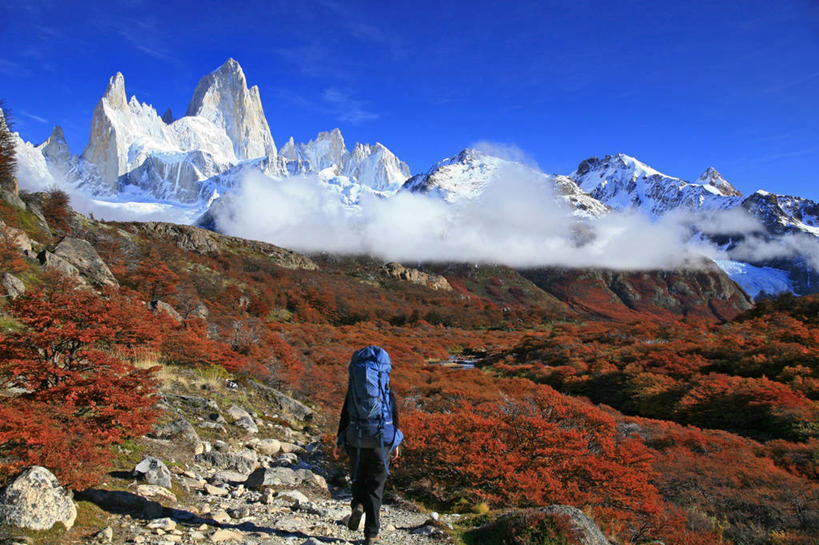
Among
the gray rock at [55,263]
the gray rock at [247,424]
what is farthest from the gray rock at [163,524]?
the gray rock at [55,263]

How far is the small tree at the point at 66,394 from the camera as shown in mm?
4582

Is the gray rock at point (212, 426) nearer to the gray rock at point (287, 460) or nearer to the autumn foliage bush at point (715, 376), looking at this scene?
the gray rock at point (287, 460)

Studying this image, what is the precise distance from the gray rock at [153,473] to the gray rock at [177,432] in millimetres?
1702

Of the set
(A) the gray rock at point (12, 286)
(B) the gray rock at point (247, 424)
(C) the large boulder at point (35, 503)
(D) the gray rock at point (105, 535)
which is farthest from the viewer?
(A) the gray rock at point (12, 286)

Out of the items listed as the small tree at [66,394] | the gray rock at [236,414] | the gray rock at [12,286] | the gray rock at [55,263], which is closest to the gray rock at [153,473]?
the small tree at [66,394]

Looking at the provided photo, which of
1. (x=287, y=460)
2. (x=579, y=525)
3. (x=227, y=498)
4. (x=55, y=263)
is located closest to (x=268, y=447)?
(x=287, y=460)

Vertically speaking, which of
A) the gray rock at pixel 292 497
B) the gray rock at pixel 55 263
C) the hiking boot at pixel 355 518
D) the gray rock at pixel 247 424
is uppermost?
the gray rock at pixel 55 263

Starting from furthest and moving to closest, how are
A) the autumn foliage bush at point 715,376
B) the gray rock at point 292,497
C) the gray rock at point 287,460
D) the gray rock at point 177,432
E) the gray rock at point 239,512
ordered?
the autumn foliage bush at point 715,376 → the gray rock at point 287,460 → the gray rock at point 177,432 → the gray rock at point 292,497 → the gray rock at point 239,512

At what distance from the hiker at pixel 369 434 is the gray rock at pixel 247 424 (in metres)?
5.82

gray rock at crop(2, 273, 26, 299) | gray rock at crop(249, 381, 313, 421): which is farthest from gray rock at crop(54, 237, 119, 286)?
gray rock at crop(249, 381, 313, 421)

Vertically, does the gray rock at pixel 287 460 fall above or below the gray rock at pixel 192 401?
below

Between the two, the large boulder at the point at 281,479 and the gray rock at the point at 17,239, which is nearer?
the large boulder at the point at 281,479

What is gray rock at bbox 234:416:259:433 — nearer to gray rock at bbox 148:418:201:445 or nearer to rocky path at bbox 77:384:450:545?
rocky path at bbox 77:384:450:545

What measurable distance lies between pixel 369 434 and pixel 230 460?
4297 millimetres
